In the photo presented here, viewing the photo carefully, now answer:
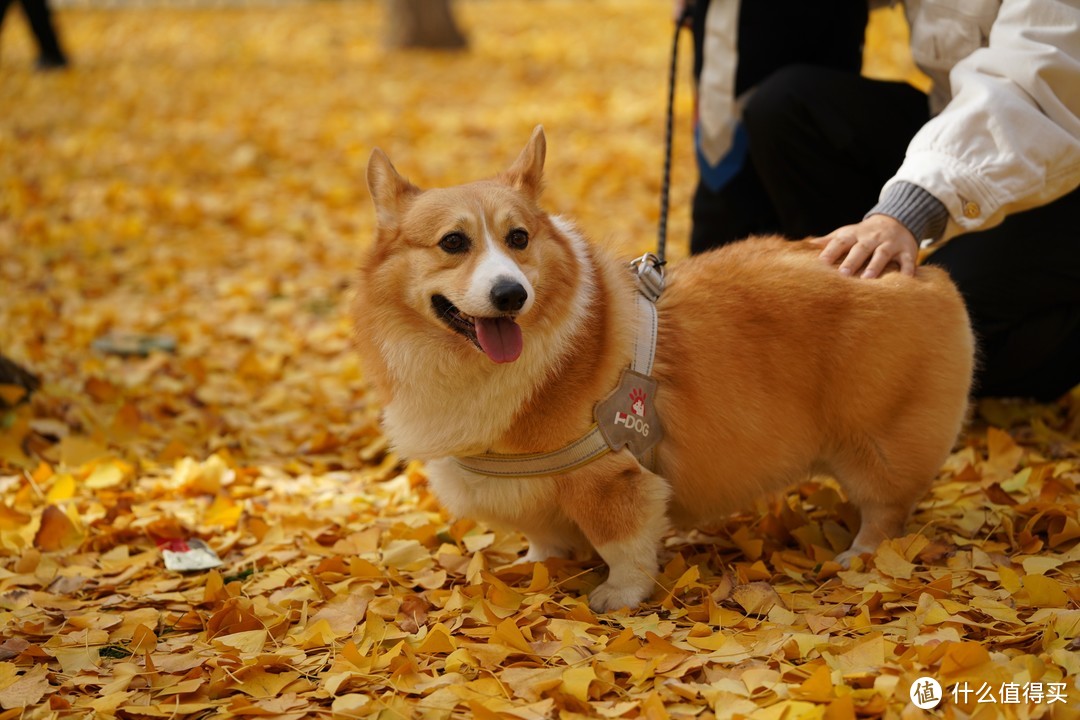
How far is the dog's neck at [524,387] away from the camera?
2.51 metres

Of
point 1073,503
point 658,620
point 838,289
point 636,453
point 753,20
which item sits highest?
point 753,20

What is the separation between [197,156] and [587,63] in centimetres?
468

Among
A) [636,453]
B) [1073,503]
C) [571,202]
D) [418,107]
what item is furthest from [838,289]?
[418,107]

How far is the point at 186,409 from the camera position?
412cm

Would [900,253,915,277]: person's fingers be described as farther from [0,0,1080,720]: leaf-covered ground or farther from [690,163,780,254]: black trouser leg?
[690,163,780,254]: black trouser leg

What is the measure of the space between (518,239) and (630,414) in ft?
1.66

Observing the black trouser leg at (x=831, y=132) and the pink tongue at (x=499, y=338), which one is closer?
the pink tongue at (x=499, y=338)

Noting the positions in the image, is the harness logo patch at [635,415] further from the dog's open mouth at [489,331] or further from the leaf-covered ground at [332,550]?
the leaf-covered ground at [332,550]

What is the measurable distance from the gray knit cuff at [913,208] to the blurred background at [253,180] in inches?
29.1

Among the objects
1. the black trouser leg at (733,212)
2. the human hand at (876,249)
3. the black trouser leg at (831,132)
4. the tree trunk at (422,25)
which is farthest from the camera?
the tree trunk at (422,25)

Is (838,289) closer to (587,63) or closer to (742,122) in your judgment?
(742,122)

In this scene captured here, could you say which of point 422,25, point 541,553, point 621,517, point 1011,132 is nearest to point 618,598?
point 621,517

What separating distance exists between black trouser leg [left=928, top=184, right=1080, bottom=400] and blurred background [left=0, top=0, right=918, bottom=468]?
1221 mm

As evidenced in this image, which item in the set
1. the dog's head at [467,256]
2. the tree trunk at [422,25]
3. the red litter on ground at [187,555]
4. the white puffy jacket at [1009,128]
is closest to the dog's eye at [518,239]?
the dog's head at [467,256]
